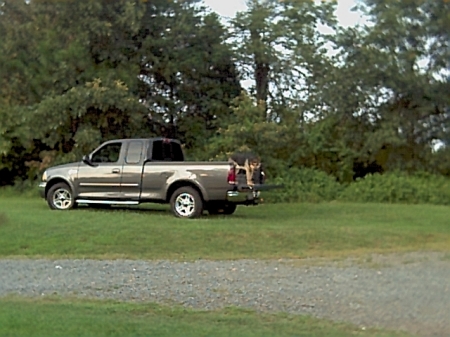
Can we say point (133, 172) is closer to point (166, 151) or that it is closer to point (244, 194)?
point (166, 151)

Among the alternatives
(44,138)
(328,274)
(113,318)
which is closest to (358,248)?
(328,274)

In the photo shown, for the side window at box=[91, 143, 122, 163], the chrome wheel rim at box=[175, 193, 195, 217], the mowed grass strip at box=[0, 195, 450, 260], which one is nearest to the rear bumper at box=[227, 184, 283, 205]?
the mowed grass strip at box=[0, 195, 450, 260]

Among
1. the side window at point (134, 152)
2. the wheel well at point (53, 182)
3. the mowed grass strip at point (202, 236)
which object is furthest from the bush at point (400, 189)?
the wheel well at point (53, 182)

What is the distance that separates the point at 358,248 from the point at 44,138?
14.9m

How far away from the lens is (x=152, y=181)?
16.7 metres

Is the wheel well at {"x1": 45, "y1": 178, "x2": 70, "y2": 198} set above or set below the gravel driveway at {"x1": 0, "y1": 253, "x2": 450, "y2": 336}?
above

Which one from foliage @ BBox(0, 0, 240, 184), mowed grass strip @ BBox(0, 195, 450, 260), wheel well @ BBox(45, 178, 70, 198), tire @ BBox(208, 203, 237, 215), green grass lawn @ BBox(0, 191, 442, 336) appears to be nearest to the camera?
green grass lawn @ BBox(0, 191, 442, 336)

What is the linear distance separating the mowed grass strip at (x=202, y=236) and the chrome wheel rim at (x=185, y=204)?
1.07 feet

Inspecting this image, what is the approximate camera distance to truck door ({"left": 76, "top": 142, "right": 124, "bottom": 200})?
17.2 metres

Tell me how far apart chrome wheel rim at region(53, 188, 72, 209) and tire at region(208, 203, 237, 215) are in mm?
3363

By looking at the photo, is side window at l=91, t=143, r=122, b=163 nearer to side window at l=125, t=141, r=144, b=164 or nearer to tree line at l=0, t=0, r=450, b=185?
side window at l=125, t=141, r=144, b=164

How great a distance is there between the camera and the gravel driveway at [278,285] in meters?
7.73

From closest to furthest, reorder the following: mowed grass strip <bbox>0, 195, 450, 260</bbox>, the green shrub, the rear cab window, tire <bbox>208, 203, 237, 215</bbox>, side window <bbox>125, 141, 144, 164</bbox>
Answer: mowed grass strip <bbox>0, 195, 450, 260</bbox>, tire <bbox>208, 203, 237, 215</bbox>, side window <bbox>125, 141, 144, 164</bbox>, the rear cab window, the green shrub

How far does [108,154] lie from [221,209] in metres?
2.92
